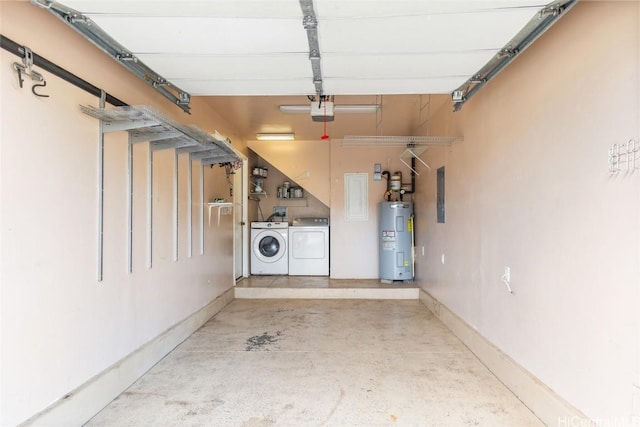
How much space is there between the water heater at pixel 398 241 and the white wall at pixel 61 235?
3.68m

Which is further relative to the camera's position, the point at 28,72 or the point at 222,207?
the point at 222,207

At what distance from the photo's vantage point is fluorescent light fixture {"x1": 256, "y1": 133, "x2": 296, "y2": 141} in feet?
18.8

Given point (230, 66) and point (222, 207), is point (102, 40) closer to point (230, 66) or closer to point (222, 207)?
point (230, 66)

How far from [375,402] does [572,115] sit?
79.4 inches

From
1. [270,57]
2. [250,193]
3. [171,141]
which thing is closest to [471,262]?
[270,57]

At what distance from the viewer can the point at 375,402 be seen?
227 centimetres

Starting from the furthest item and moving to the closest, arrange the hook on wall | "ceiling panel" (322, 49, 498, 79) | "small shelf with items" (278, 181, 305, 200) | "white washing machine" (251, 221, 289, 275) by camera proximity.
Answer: "small shelf with items" (278, 181, 305, 200), "white washing machine" (251, 221, 289, 275), "ceiling panel" (322, 49, 498, 79), the hook on wall

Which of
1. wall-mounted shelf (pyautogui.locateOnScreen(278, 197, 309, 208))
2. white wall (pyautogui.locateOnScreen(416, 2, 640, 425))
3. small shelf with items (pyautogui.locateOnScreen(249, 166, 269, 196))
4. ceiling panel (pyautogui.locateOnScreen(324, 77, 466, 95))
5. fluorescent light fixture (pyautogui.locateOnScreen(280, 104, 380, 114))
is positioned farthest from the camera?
wall-mounted shelf (pyautogui.locateOnScreen(278, 197, 309, 208))

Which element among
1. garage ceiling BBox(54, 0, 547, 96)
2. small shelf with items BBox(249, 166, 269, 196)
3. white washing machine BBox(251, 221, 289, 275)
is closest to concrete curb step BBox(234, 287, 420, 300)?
white washing machine BBox(251, 221, 289, 275)

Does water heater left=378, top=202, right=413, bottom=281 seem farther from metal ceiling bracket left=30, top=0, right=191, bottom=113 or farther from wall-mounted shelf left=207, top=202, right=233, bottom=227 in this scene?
metal ceiling bracket left=30, top=0, right=191, bottom=113

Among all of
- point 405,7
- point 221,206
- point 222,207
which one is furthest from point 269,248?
point 405,7

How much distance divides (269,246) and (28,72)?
188 inches

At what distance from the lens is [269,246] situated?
6.26 meters

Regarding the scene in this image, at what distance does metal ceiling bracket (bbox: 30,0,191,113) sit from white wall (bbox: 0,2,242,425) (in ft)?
0.55
